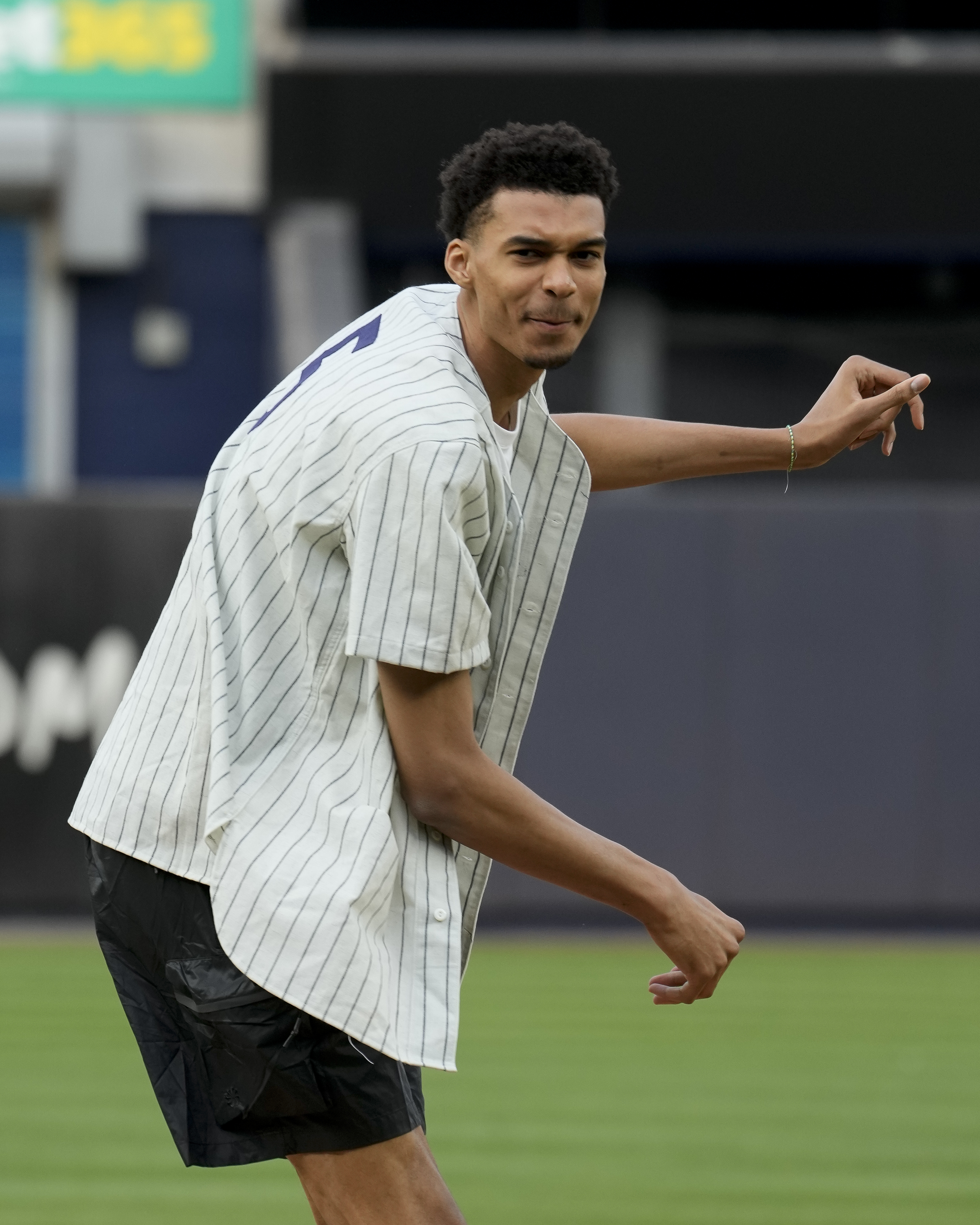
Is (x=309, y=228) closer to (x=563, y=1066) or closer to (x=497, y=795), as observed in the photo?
(x=563, y=1066)

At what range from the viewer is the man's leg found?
2775mm

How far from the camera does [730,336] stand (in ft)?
61.2

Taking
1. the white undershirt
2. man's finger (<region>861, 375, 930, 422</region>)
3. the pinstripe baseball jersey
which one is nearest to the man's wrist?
the pinstripe baseball jersey

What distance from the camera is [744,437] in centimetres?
349

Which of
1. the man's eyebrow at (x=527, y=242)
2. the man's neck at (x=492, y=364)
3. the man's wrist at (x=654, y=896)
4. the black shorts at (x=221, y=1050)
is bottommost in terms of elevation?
the black shorts at (x=221, y=1050)

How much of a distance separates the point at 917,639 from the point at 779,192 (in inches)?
288

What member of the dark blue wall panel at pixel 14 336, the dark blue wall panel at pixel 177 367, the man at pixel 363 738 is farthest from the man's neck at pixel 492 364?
the dark blue wall panel at pixel 14 336

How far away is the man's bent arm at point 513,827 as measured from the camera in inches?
106

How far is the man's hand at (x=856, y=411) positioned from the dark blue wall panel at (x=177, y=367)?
14447 millimetres

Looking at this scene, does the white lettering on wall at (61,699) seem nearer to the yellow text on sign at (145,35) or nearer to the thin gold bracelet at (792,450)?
the thin gold bracelet at (792,450)

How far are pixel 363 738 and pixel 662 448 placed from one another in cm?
94

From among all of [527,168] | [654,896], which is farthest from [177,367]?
[654,896]

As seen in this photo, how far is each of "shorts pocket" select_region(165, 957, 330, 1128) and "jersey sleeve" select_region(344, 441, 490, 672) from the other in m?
0.51

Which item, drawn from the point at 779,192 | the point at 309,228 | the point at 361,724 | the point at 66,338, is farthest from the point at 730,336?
the point at 361,724
